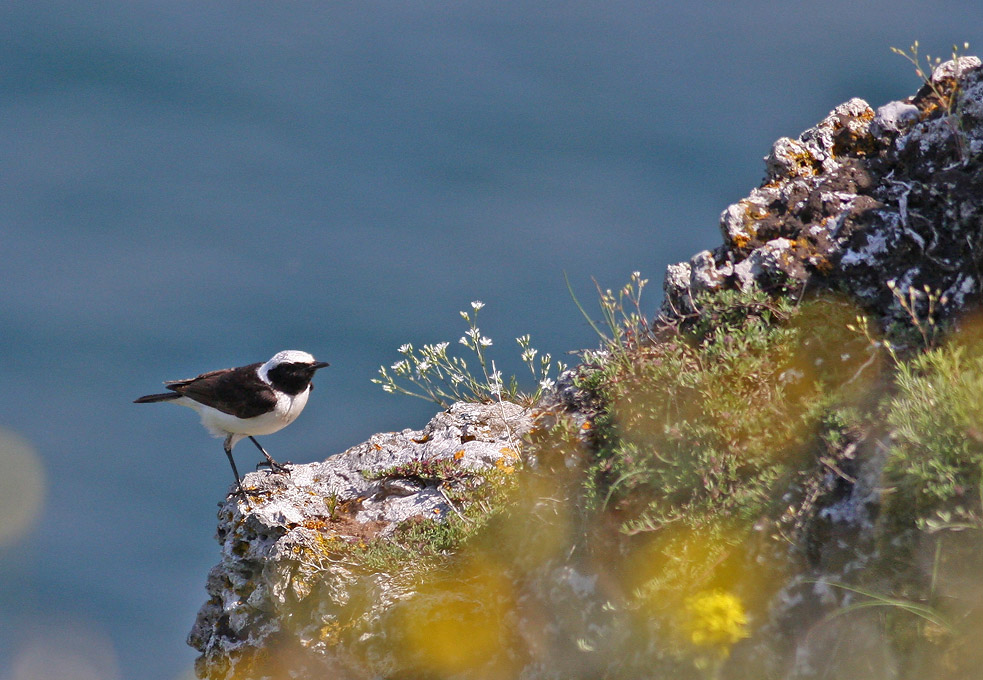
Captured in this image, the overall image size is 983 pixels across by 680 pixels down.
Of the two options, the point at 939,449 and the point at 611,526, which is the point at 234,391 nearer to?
the point at 611,526

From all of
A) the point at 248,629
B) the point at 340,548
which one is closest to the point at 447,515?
the point at 340,548

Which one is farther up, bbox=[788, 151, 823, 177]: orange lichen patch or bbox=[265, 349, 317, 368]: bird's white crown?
bbox=[788, 151, 823, 177]: orange lichen patch

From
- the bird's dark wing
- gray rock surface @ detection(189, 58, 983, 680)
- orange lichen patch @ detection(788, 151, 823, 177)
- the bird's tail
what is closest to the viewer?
gray rock surface @ detection(189, 58, 983, 680)

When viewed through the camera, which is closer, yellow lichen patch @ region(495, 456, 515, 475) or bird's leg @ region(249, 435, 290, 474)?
yellow lichen patch @ region(495, 456, 515, 475)

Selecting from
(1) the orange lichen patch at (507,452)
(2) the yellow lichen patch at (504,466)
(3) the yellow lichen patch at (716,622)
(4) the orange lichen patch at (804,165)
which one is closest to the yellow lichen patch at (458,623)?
(2) the yellow lichen patch at (504,466)

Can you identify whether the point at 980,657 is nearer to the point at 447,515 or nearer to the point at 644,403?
the point at 644,403

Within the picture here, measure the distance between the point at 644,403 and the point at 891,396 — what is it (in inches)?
56.7

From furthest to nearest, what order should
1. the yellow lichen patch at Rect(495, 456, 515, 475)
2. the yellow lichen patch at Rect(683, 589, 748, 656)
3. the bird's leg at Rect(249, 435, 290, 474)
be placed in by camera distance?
the bird's leg at Rect(249, 435, 290, 474) < the yellow lichen patch at Rect(495, 456, 515, 475) < the yellow lichen patch at Rect(683, 589, 748, 656)

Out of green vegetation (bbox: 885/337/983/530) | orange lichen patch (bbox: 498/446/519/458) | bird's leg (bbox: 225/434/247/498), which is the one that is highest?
green vegetation (bbox: 885/337/983/530)

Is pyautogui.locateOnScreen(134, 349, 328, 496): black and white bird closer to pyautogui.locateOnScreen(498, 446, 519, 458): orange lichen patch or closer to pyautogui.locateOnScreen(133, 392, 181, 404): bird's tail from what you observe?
pyautogui.locateOnScreen(133, 392, 181, 404): bird's tail

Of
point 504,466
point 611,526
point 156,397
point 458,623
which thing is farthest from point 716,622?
point 156,397

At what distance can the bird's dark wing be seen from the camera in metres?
8.69

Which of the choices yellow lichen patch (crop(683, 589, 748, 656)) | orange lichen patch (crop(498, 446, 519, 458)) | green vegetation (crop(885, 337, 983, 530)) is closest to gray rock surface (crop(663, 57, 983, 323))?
green vegetation (crop(885, 337, 983, 530))

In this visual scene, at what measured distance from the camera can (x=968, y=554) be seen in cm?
394
